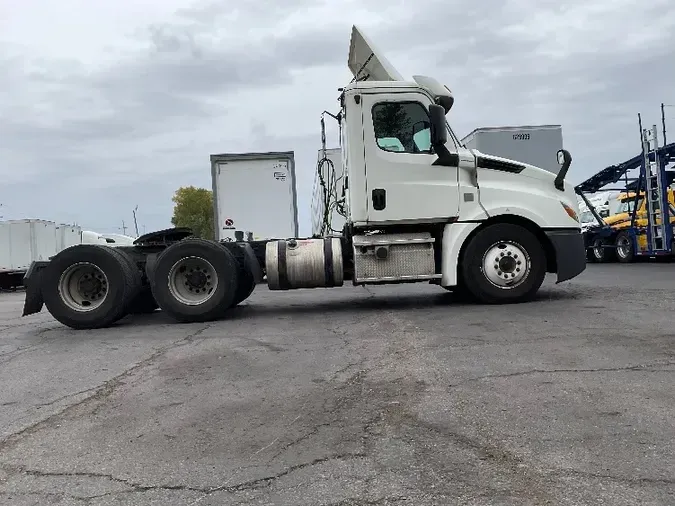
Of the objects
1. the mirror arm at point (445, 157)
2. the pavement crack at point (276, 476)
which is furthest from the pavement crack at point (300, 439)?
the mirror arm at point (445, 157)

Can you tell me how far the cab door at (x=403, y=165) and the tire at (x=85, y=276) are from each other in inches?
141

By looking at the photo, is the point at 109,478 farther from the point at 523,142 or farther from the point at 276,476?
the point at 523,142

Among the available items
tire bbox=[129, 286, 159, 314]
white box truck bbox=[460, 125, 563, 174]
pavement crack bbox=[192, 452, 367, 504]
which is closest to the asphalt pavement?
pavement crack bbox=[192, 452, 367, 504]

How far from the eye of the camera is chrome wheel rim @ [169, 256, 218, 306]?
884 centimetres

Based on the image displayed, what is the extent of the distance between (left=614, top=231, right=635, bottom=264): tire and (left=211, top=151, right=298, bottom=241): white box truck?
11.7 metres

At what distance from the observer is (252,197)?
14414 mm

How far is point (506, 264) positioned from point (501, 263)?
0.27ft

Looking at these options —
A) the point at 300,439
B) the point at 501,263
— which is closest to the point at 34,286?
the point at 300,439

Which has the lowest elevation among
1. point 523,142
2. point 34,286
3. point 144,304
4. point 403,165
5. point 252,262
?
point 144,304

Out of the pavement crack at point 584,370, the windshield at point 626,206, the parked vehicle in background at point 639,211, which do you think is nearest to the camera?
the pavement crack at point 584,370

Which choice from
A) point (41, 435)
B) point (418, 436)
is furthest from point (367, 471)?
point (41, 435)

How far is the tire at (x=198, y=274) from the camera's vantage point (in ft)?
28.8

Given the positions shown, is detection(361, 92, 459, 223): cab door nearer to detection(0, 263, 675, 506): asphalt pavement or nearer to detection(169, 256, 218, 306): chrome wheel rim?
detection(0, 263, 675, 506): asphalt pavement

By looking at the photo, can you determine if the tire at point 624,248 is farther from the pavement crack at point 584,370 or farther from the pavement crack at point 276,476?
the pavement crack at point 276,476
